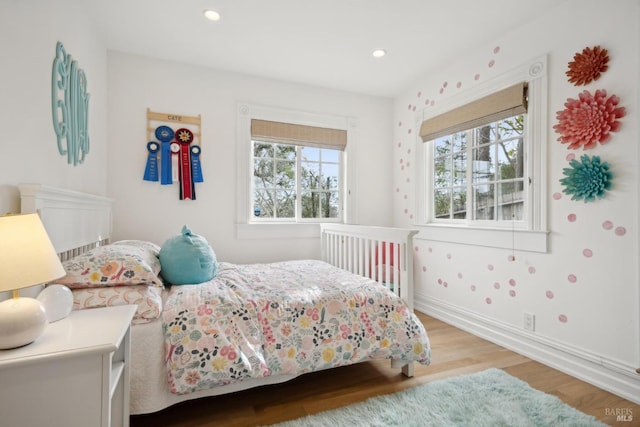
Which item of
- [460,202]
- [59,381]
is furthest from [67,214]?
[460,202]

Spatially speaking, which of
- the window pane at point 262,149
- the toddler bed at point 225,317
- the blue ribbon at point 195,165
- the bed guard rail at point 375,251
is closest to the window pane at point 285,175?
the window pane at point 262,149

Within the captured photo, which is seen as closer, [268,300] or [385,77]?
[268,300]

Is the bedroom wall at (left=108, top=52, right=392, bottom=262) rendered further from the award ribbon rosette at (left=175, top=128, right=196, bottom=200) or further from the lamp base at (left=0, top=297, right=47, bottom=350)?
the lamp base at (left=0, top=297, right=47, bottom=350)

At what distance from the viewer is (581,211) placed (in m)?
1.92

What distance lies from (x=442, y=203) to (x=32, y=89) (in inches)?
117

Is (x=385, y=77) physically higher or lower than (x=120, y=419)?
higher

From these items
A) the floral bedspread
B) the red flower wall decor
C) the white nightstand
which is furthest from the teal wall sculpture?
the red flower wall decor

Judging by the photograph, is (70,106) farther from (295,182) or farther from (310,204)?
(310,204)

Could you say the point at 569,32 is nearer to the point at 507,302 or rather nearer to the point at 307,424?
the point at 507,302

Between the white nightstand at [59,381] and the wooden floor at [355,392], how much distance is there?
2.51 feet

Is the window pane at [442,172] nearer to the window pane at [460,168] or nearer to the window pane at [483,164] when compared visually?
the window pane at [460,168]

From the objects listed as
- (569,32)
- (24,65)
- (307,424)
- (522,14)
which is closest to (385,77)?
(522,14)

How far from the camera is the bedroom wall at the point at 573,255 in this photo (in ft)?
5.62

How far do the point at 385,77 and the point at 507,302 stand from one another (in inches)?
89.9
